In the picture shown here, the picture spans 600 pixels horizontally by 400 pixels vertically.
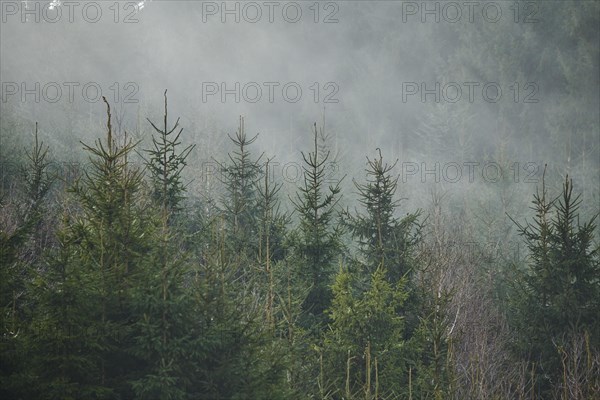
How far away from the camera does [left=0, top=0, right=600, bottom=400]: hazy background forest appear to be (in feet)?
23.7

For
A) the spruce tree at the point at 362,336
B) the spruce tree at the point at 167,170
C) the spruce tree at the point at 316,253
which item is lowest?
the spruce tree at the point at 362,336

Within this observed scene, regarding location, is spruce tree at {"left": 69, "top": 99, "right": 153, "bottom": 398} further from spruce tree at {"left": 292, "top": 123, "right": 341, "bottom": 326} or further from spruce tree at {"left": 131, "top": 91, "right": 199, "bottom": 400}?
spruce tree at {"left": 292, "top": 123, "right": 341, "bottom": 326}

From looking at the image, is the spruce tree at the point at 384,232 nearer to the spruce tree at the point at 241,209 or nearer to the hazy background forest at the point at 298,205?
the hazy background forest at the point at 298,205

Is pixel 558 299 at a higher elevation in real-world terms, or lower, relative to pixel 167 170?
lower

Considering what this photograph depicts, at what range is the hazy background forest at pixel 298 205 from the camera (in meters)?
7.24

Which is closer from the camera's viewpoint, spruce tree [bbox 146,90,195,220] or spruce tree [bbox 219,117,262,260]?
spruce tree [bbox 146,90,195,220]

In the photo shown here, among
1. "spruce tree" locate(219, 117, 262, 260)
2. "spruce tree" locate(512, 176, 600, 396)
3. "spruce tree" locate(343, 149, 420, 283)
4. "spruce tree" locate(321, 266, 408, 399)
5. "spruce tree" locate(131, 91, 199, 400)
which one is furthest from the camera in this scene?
"spruce tree" locate(219, 117, 262, 260)

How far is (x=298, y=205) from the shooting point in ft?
48.0

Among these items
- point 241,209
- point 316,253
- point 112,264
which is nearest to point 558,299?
point 316,253

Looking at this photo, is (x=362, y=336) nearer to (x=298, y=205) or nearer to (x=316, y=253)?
(x=316, y=253)

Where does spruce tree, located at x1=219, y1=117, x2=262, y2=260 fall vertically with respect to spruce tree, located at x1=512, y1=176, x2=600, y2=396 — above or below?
above

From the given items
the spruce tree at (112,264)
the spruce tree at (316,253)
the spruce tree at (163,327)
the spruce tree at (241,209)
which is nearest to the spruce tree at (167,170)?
the spruce tree at (112,264)

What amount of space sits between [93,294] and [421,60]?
10476 cm

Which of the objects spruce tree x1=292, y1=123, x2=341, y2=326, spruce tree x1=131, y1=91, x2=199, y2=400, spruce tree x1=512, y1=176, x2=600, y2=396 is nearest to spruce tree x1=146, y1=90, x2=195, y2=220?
spruce tree x1=131, y1=91, x2=199, y2=400
